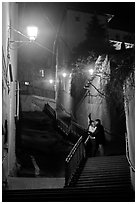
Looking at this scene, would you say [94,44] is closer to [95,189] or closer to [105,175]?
[105,175]

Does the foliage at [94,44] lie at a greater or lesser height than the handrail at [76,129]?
greater

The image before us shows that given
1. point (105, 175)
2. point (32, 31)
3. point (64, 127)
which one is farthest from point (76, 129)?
point (32, 31)

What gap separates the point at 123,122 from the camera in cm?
1480

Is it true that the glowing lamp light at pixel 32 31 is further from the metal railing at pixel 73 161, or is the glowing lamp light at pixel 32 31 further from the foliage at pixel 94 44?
the foliage at pixel 94 44

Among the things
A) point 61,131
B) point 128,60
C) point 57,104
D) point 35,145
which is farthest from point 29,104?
point 128,60

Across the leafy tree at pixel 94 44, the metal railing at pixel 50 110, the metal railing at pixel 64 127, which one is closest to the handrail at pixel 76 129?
the metal railing at pixel 64 127

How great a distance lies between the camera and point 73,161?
9.81m

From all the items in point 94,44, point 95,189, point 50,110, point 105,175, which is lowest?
point 105,175

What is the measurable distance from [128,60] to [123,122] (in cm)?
860

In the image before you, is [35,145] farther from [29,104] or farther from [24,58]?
[24,58]

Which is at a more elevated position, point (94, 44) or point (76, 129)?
point (94, 44)

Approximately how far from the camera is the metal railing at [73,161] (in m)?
8.44

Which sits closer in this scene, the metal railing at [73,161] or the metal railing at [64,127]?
the metal railing at [73,161]

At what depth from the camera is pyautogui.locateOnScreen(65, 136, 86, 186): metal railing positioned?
8438 millimetres
